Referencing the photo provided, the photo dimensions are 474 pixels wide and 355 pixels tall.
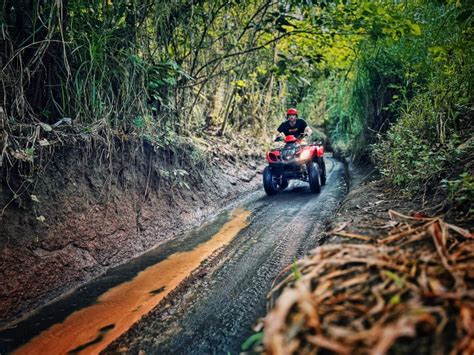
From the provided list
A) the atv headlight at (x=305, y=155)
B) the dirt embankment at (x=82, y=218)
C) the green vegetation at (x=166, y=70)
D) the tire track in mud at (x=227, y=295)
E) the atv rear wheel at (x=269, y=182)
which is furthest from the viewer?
the atv rear wheel at (x=269, y=182)

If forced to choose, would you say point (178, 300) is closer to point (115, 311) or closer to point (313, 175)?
point (115, 311)

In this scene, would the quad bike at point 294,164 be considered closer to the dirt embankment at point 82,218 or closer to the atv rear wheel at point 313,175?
the atv rear wheel at point 313,175

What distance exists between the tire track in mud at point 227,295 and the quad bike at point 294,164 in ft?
5.57

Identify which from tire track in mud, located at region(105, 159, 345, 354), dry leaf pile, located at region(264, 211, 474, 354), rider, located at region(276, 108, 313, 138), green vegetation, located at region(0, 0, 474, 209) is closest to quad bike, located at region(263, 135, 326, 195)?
rider, located at region(276, 108, 313, 138)

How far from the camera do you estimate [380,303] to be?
0.96m

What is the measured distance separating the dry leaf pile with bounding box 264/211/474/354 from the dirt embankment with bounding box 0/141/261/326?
9.19ft

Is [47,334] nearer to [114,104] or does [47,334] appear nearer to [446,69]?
[114,104]

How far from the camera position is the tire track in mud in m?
2.32

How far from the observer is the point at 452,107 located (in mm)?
4215

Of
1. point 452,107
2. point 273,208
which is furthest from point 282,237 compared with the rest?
point 452,107

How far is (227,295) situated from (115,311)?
38.3 inches

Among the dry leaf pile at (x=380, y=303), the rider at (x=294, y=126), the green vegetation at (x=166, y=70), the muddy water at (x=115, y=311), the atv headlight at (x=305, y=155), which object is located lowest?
the muddy water at (x=115, y=311)

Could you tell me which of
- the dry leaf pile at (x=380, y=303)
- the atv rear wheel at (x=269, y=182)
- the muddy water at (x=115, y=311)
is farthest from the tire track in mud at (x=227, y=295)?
the atv rear wheel at (x=269, y=182)

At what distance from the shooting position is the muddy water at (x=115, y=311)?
2402 millimetres
